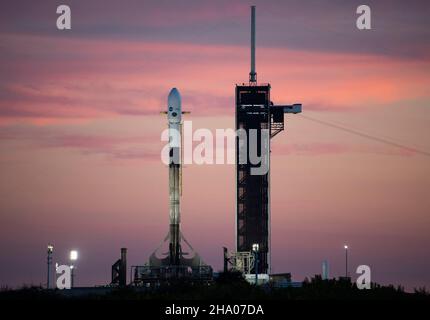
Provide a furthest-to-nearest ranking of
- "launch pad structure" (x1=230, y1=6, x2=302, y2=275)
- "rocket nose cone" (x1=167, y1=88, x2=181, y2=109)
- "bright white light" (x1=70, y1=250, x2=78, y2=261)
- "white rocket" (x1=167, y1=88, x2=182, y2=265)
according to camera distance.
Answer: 1. "launch pad structure" (x1=230, y1=6, x2=302, y2=275)
2. "rocket nose cone" (x1=167, y1=88, x2=181, y2=109)
3. "white rocket" (x1=167, y1=88, x2=182, y2=265)
4. "bright white light" (x1=70, y1=250, x2=78, y2=261)

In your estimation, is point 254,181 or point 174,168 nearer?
point 174,168

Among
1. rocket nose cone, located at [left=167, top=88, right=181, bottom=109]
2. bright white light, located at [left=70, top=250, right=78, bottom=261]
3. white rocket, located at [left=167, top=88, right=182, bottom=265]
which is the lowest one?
bright white light, located at [left=70, top=250, right=78, bottom=261]

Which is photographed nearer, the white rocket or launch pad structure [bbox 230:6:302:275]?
the white rocket

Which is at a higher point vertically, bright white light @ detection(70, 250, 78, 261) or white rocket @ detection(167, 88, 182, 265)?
white rocket @ detection(167, 88, 182, 265)

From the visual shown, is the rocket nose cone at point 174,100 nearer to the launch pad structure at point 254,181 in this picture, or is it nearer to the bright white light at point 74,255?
the launch pad structure at point 254,181

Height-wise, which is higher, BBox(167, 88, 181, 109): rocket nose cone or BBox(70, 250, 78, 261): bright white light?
BBox(167, 88, 181, 109): rocket nose cone

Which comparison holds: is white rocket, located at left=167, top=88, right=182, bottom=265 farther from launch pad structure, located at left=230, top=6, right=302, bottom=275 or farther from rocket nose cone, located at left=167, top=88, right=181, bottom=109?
launch pad structure, located at left=230, top=6, right=302, bottom=275

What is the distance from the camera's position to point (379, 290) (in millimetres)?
119062

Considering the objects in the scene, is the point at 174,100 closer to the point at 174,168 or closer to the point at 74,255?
the point at 174,168

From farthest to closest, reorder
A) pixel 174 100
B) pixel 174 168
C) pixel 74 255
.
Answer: pixel 174 168, pixel 174 100, pixel 74 255

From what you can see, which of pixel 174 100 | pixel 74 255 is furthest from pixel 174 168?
pixel 74 255

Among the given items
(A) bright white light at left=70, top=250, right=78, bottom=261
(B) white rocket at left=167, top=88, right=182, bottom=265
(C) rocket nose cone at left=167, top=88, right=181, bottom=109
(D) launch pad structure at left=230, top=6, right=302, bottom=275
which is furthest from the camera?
(D) launch pad structure at left=230, top=6, right=302, bottom=275

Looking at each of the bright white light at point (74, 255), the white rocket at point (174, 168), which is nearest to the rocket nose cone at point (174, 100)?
the white rocket at point (174, 168)

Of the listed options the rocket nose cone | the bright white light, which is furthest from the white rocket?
the bright white light
